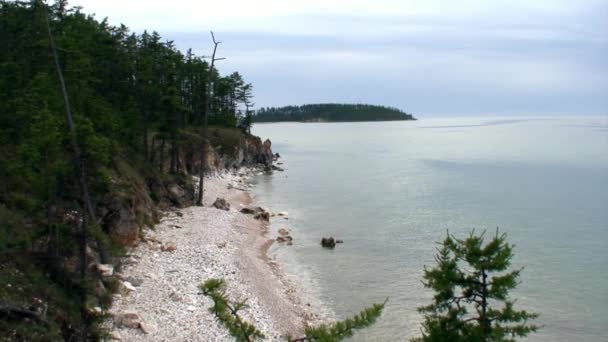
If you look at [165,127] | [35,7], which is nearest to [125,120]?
[165,127]

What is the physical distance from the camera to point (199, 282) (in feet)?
79.3

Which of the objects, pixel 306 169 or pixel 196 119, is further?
pixel 306 169

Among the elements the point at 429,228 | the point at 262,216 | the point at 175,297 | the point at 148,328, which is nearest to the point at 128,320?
the point at 148,328

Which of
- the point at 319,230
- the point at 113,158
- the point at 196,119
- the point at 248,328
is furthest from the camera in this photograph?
the point at 196,119

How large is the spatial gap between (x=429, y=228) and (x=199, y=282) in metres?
24.9

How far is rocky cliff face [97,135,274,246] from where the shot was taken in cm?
2622

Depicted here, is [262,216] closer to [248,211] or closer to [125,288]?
[248,211]

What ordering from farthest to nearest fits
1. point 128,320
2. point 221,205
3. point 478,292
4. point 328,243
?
1. point 221,205
2. point 328,243
3. point 128,320
4. point 478,292

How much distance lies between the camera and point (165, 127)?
43094mm

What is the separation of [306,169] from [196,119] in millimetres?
25310

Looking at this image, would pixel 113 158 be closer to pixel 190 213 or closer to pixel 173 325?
pixel 190 213

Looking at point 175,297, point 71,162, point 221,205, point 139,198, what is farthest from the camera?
point 221,205

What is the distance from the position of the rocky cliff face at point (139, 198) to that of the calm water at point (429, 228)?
26.2ft

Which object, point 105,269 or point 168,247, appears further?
point 168,247
